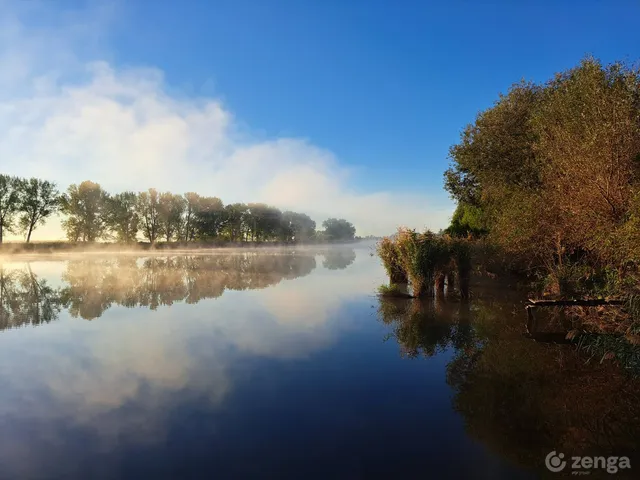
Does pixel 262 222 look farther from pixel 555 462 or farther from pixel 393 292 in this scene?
pixel 555 462

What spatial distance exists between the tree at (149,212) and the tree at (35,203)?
70.8 ft

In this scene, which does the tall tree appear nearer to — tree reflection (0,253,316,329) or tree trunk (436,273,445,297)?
tree reflection (0,253,316,329)

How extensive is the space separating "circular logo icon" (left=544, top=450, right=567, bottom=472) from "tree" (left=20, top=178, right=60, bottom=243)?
316 ft

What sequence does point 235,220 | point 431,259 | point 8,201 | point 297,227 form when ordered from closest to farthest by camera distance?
point 431,259 < point 8,201 < point 235,220 < point 297,227

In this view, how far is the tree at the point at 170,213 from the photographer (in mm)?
104875

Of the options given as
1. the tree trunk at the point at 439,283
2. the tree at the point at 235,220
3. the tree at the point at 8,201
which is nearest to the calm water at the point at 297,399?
the tree trunk at the point at 439,283

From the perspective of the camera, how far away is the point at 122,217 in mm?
94125

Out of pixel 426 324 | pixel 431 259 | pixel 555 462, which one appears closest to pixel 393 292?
pixel 431 259

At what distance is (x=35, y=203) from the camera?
78.5m

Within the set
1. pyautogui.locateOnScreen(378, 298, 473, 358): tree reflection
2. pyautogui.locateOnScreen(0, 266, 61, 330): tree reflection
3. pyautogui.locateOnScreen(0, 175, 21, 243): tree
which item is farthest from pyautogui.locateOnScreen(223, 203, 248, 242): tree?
pyautogui.locateOnScreen(378, 298, 473, 358): tree reflection

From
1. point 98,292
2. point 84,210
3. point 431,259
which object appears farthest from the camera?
point 84,210

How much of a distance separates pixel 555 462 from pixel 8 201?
3807 inches

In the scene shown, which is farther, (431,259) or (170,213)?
(170,213)

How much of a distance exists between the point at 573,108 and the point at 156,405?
2066 centimetres
